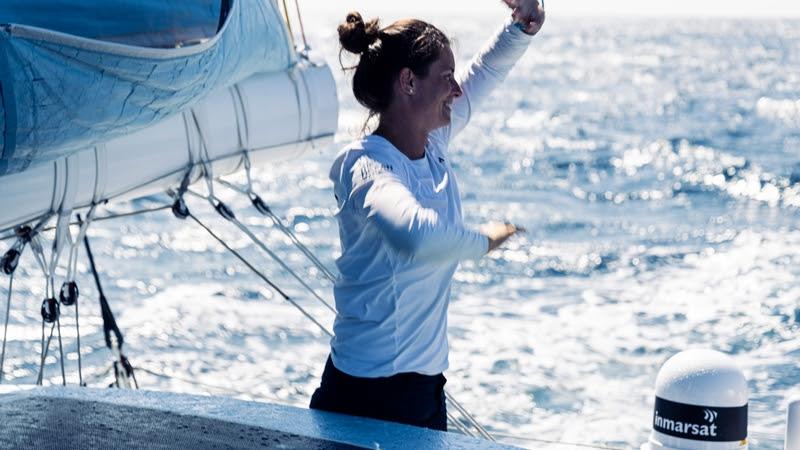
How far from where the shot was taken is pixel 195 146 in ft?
10.9

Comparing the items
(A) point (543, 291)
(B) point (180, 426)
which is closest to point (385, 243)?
(B) point (180, 426)

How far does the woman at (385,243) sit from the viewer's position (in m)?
1.97

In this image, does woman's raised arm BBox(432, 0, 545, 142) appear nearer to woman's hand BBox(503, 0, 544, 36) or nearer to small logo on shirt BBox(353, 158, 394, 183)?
woman's hand BBox(503, 0, 544, 36)

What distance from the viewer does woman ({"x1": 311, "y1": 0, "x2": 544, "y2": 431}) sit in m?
1.97

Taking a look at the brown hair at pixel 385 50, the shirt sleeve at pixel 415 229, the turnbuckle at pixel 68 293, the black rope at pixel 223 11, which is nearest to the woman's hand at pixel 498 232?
the shirt sleeve at pixel 415 229

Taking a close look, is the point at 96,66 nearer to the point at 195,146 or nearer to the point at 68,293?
the point at 68,293

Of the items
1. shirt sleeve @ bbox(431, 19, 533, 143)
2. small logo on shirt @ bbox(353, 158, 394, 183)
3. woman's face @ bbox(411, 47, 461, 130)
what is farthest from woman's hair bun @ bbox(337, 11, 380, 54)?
shirt sleeve @ bbox(431, 19, 533, 143)

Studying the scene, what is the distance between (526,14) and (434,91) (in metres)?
0.45

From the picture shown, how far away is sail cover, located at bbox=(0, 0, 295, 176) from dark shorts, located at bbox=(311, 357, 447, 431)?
54 centimetres

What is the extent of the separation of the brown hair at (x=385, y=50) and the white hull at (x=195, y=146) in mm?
818

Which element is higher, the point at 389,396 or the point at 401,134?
the point at 401,134

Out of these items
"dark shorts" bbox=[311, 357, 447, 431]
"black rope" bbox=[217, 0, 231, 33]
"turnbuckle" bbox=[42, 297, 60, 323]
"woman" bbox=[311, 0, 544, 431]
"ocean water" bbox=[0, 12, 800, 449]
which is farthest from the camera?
→ "ocean water" bbox=[0, 12, 800, 449]

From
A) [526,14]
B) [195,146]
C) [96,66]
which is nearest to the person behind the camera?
[96,66]

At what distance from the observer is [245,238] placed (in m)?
11.4
